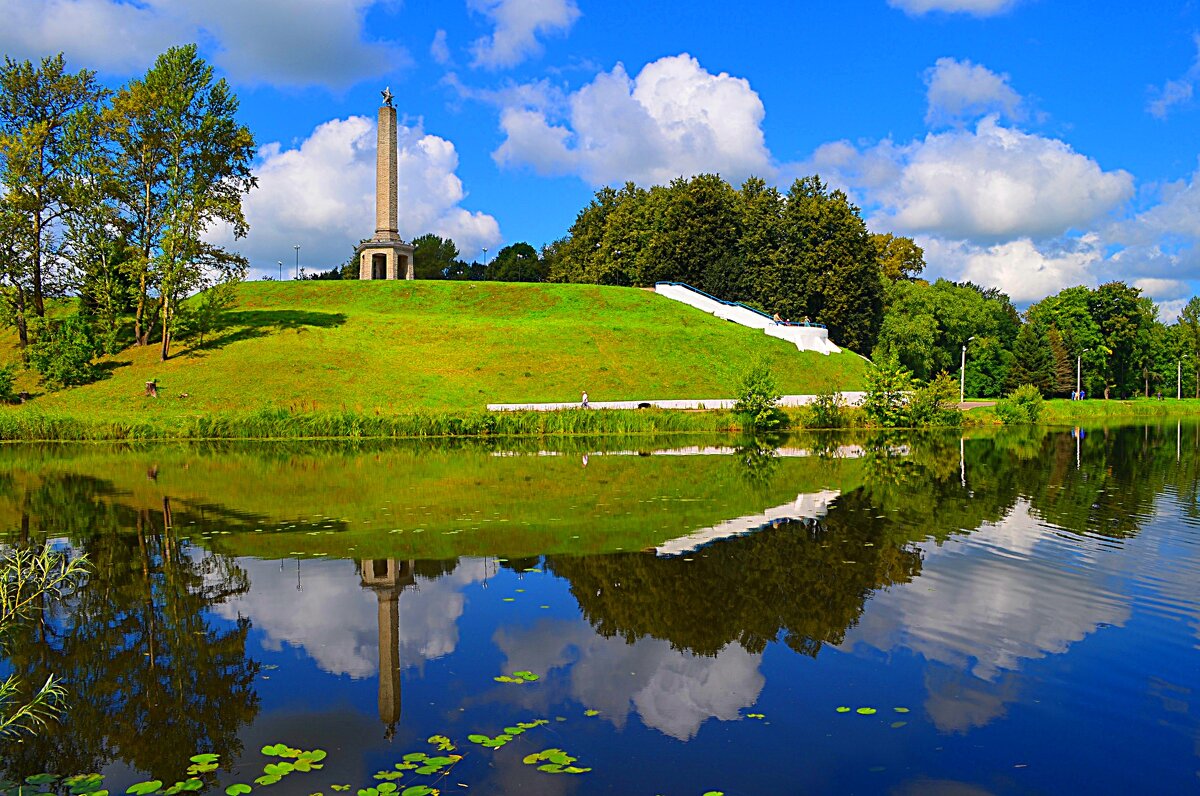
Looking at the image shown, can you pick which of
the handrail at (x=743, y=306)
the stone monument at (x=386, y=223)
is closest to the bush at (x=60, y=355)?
the stone monument at (x=386, y=223)

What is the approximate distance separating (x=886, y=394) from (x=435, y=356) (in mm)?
30289

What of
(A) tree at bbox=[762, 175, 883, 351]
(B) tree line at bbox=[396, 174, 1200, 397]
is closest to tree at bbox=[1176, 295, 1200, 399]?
(B) tree line at bbox=[396, 174, 1200, 397]

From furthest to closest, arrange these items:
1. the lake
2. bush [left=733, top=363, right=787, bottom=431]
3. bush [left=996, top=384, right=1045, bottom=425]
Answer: bush [left=996, top=384, right=1045, bottom=425] < bush [left=733, top=363, right=787, bottom=431] < the lake

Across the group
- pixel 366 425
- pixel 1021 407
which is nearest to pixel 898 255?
pixel 1021 407

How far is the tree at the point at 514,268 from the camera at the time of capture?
130125mm

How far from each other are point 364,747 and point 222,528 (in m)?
12.7

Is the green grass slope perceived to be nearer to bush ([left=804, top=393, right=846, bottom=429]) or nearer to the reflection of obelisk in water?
bush ([left=804, top=393, right=846, bottom=429])

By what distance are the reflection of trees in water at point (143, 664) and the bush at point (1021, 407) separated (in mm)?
57069

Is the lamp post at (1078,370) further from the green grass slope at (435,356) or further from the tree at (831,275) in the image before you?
the green grass slope at (435,356)

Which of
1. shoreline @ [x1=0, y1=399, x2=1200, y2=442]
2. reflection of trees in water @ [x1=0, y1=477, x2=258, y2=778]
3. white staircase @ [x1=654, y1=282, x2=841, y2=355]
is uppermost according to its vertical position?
white staircase @ [x1=654, y1=282, x2=841, y2=355]

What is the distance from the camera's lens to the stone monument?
232ft

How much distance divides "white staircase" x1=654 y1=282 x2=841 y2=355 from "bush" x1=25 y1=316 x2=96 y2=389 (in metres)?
49.9

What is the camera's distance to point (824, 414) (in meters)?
50.3

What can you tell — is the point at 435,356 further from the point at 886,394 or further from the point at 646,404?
the point at 886,394
